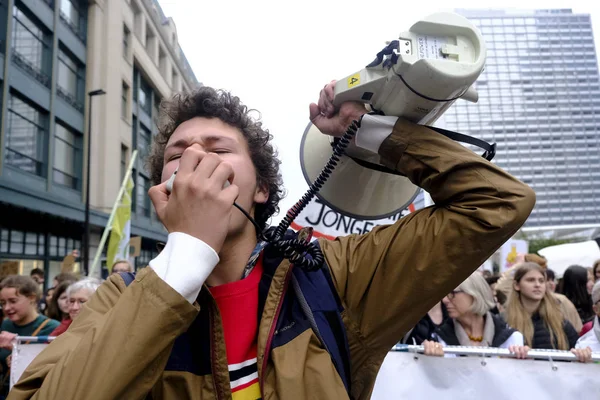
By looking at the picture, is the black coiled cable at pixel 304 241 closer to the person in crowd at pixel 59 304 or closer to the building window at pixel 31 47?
the person in crowd at pixel 59 304

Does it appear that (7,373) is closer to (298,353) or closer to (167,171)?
(167,171)

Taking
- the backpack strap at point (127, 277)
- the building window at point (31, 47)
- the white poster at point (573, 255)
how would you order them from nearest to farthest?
the backpack strap at point (127, 277) < the white poster at point (573, 255) < the building window at point (31, 47)

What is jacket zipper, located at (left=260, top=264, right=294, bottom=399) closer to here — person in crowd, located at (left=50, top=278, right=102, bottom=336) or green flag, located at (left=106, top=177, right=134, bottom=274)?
person in crowd, located at (left=50, top=278, right=102, bottom=336)

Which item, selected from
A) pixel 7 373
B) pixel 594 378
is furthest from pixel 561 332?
pixel 7 373

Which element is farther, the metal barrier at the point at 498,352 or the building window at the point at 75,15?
the building window at the point at 75,15

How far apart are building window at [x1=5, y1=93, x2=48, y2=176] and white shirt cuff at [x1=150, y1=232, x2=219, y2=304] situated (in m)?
15.8

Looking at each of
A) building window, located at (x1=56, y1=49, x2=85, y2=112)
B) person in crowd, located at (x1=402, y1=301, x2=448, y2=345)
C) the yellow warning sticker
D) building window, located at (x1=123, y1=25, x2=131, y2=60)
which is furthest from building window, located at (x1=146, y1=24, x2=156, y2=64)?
the yellow warning sticker

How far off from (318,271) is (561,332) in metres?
2.98

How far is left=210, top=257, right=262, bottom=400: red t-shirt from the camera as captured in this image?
1116mm

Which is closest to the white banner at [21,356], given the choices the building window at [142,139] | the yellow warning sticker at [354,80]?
the yellow warning sticker at [354,80]

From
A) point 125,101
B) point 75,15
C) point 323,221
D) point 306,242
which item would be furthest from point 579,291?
point 125,101

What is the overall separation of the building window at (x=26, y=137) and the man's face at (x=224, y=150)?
15.3 m

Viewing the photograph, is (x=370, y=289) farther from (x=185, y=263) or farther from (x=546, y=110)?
(x=546, y=110)

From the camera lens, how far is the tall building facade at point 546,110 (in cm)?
8356
